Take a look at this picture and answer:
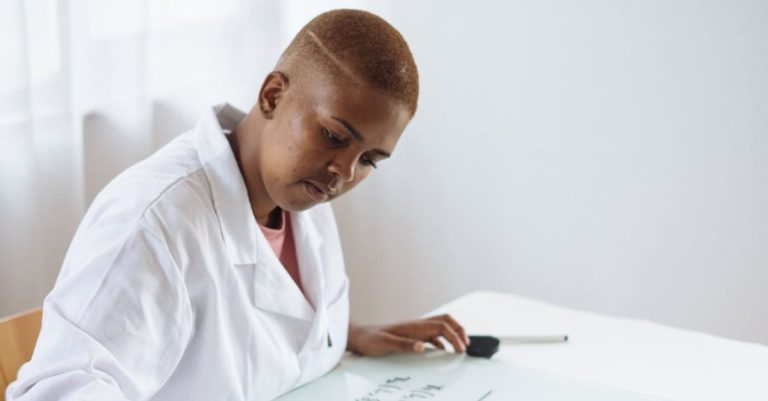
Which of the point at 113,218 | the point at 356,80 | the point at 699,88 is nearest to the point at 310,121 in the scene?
the point at 356,80

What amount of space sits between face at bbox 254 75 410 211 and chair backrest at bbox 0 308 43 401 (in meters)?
0.43

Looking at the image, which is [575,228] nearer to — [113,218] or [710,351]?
[710,351]

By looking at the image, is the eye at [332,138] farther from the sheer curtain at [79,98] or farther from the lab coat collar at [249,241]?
the sheer curtain at [79,98]

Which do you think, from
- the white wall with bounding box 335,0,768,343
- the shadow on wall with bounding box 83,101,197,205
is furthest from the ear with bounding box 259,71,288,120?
the white wall with bounding box 335,0,768,343

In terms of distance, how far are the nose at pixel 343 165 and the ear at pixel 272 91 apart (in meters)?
0.12

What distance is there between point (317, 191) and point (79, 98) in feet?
3.72

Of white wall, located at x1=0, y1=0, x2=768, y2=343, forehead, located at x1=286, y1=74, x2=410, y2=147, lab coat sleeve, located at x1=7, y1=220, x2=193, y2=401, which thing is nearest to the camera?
lab coat sleeve, located at x1=7, y1=220, x2=193, y2=401

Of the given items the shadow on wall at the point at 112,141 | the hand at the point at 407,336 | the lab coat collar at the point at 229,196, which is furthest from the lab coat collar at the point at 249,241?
the shadow on wall at the point at 112,141

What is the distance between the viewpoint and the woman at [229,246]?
0.97 m

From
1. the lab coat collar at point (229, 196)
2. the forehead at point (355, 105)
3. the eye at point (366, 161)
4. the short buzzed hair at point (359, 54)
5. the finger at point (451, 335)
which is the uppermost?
the short buzzed hair at point (359, 54)

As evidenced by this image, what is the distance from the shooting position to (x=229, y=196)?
1182 millimetres

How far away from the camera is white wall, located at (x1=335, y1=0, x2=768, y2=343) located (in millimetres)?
2191

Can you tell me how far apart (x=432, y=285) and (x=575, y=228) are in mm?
522

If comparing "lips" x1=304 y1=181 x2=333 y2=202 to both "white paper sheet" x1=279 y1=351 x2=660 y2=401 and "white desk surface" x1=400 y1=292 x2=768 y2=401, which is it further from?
"white desk surface" x1=400 y1=292 x2=768 y2=401
